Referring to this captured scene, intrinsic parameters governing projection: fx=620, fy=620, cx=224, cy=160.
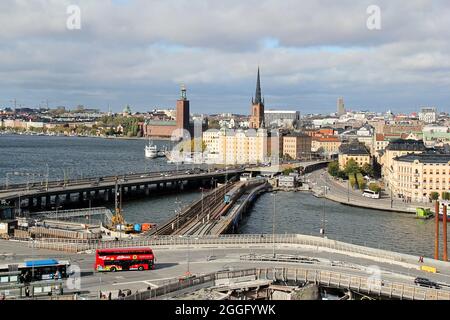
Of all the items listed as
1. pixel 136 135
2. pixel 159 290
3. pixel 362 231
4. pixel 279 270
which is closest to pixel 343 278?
pixel 279 270

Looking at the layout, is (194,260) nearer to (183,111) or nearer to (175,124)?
(183,111)

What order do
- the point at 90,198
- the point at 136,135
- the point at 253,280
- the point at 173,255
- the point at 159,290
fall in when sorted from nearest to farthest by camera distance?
1. the point at 159,290
2. the point at 253,280
3. the point at 173,255
4. the point at 90,198
5. the point at 136,135

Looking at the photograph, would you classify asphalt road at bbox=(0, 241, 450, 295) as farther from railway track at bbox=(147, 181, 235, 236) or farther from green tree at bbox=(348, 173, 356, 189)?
green tree at bbox=(348, 173, 356, 189)

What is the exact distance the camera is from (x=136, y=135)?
131 metres

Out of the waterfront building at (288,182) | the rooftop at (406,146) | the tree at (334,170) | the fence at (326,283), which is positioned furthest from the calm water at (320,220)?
the fence at (326,283)

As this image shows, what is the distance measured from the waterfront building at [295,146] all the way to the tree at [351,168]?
21.1m

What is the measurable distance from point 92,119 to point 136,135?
47961 mm

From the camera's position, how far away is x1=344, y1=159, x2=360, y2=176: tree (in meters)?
46.0

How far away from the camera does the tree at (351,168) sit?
46.0m

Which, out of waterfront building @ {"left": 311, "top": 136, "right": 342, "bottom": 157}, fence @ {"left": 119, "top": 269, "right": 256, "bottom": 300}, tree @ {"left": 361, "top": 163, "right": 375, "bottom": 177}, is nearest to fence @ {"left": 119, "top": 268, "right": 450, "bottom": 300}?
fence @ {"left": 119, "top": 269, "right": 256, "bottom": 300}

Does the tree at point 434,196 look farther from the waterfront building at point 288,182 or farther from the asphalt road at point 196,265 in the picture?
the asphalt road at point 196,265
